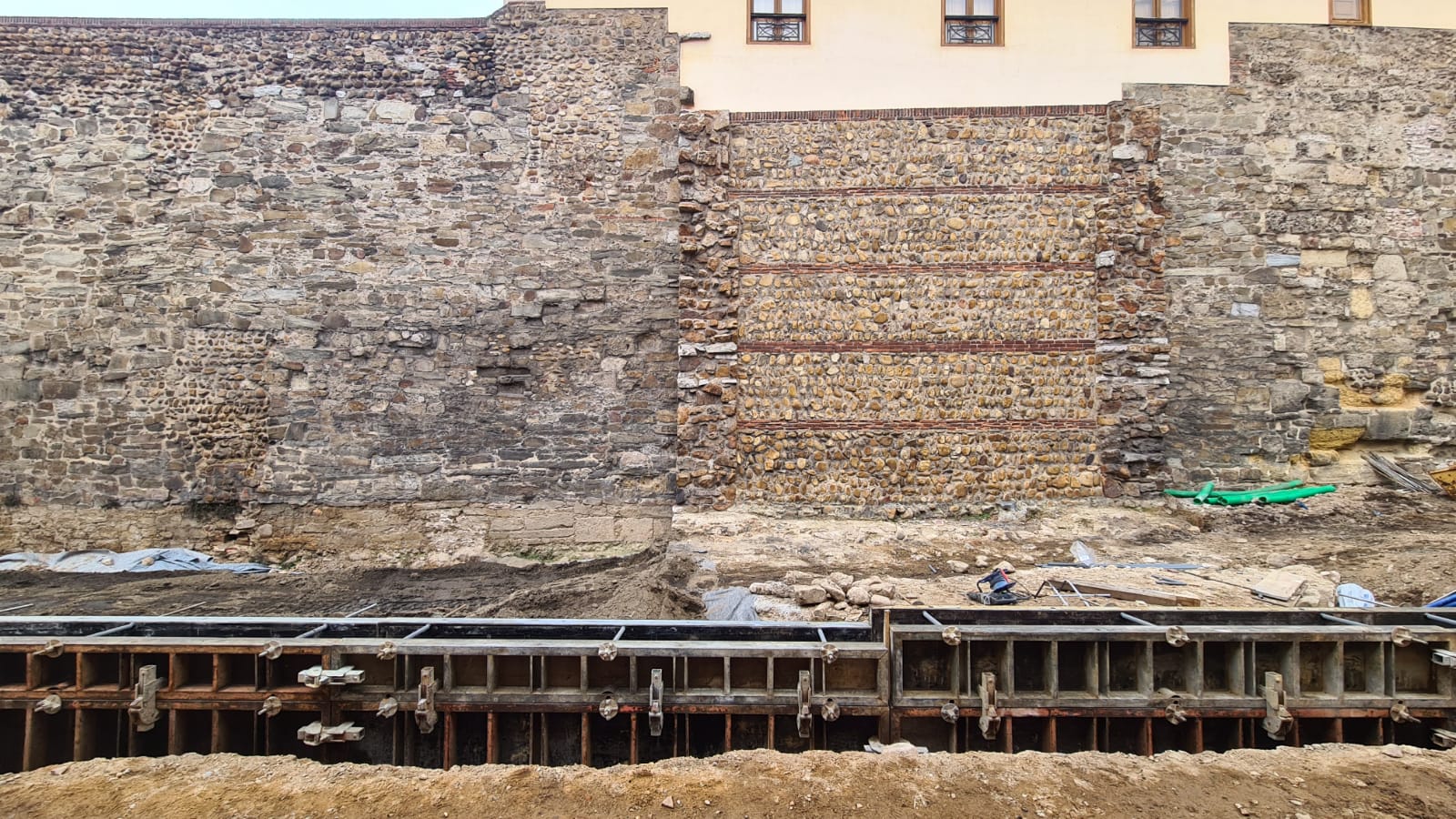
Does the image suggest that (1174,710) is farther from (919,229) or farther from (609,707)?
(919,229)

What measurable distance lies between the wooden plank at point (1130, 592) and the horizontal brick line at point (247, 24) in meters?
8.95

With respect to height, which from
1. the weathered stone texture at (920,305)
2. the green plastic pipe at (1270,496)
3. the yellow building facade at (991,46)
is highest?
the yellow building facade at (991,46)

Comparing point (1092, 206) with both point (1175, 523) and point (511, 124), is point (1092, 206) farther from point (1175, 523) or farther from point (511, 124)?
point (511, 124)

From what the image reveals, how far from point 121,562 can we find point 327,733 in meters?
6.22

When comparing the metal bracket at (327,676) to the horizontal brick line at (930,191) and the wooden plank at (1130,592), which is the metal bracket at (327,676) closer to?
the wooden plank at (1130,592)

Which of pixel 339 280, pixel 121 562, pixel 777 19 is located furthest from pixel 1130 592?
pixel 121 562

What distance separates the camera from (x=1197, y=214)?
8766 mm

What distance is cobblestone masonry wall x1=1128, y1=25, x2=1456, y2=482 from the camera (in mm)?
8672

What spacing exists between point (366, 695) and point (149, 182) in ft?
26.1

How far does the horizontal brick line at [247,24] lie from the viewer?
8969 mm

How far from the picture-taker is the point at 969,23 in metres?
8.91

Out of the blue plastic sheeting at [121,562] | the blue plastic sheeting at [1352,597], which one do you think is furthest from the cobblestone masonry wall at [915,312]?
the blue plastic sheeting at [121,562]

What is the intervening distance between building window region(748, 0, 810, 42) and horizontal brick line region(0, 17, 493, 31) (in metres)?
3.26

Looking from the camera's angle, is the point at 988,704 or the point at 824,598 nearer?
the point at 988,704
